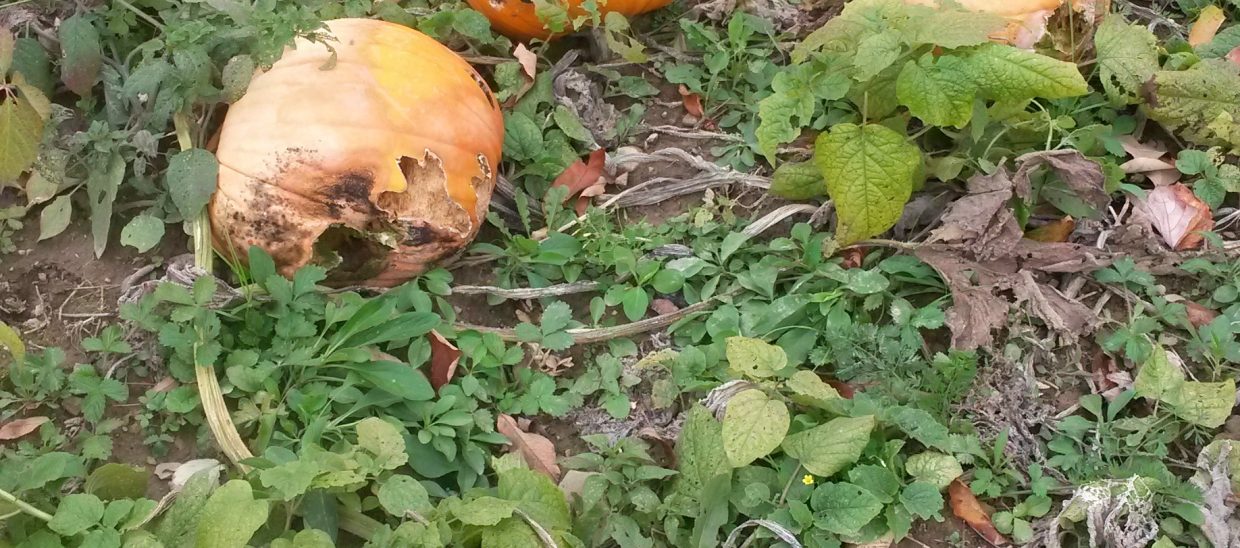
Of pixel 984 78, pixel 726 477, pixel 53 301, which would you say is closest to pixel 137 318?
pixel 53 301

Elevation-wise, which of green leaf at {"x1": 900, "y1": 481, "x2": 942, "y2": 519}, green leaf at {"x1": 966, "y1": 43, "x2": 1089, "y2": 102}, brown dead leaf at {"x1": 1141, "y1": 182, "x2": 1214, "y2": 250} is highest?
green leaf at {"x1": 966, "y1": 43, "x2": 1089, "y2": 102}

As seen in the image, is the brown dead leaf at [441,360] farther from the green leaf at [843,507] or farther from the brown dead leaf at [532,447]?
the green leaf at [843,507]

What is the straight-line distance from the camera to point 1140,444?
211cm

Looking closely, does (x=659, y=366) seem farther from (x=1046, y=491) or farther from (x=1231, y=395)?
(x=1231, y=395)

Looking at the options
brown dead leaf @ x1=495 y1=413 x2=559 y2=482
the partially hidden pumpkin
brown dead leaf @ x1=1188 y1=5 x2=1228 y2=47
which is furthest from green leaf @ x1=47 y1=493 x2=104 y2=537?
brown dead leaf @ x1=1188 y1=5 x2=1228 y2=47

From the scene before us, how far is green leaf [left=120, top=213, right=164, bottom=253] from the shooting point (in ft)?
7.61

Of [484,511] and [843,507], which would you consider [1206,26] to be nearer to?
[843,507]

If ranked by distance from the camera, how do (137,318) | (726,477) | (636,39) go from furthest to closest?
(636,39)
(137,318)
(726,477)

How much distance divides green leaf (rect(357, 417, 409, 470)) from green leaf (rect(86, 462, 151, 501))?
1.60 ft

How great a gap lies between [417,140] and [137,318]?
75 centimetres

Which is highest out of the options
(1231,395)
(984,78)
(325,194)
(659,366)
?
(984,78)

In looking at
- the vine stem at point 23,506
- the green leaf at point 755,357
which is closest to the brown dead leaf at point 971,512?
the green leaf at point 755,357

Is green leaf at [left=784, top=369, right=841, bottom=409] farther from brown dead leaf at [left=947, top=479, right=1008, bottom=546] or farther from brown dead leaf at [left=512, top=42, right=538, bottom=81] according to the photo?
brown dead leaf at [left=512, top=42, right=538, bottom=81]

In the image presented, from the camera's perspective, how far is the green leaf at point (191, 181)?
2.24 m
